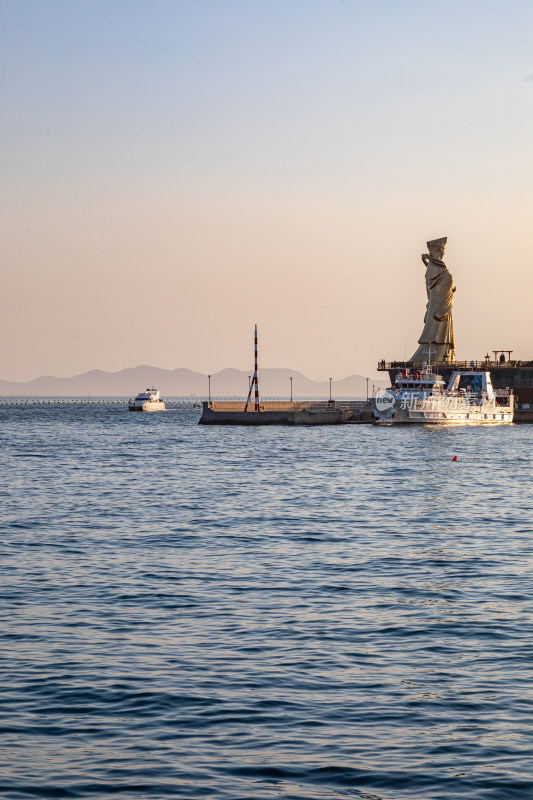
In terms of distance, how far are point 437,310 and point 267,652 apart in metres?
167

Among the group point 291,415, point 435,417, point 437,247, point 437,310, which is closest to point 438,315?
point 437,310

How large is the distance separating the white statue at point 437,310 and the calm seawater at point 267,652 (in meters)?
140

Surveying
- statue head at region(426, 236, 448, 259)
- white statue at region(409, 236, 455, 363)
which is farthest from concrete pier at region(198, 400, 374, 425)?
statue head at region(426, 236, 448, 259)

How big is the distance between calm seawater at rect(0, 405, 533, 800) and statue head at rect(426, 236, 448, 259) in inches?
5518

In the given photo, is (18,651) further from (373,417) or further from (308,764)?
(373,417)

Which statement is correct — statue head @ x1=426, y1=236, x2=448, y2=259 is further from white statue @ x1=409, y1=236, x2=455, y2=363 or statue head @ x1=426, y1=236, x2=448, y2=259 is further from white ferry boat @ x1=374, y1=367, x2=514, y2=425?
white ferry boat @ x1=374, y1=367, x2=514, y2=425

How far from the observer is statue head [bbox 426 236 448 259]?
17762 centimetres

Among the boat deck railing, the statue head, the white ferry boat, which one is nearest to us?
the white ferry boat

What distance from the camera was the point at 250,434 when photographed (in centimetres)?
12169

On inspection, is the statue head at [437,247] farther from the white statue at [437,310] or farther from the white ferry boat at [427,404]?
the white ferry boat at [427,404]

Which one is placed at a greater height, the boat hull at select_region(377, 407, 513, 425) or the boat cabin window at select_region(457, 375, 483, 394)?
the boat cabin window at select_region(457, 375, 483, 394)

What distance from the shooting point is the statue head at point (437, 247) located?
178 metres

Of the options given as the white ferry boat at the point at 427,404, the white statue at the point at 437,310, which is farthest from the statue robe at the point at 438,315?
the white ferry boat at the point at 427,404

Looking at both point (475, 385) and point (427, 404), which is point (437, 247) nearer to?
point (475, 385)
